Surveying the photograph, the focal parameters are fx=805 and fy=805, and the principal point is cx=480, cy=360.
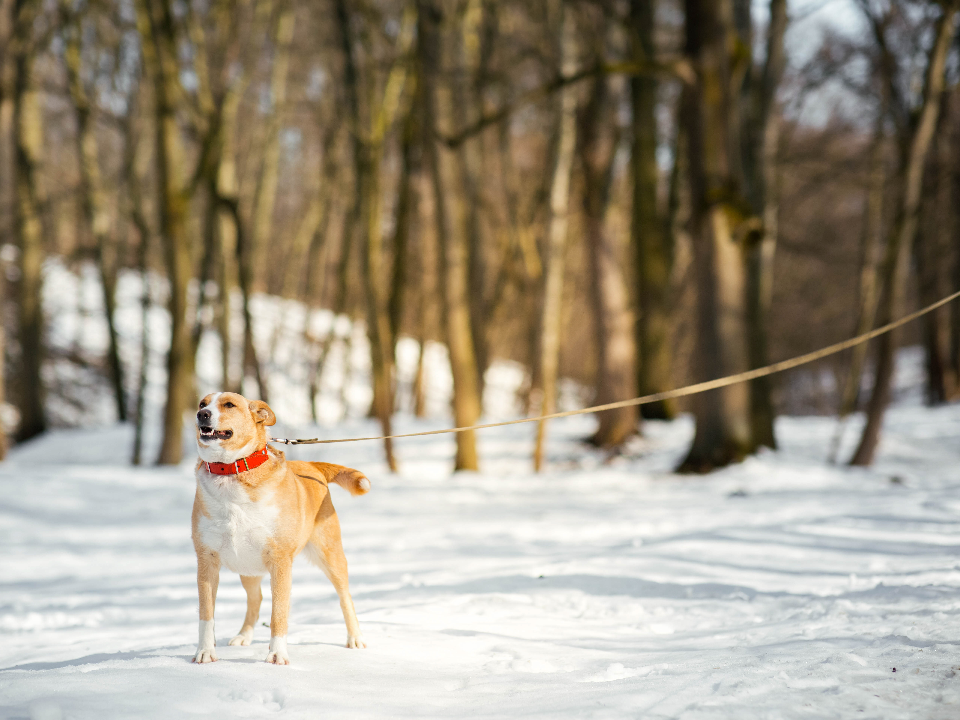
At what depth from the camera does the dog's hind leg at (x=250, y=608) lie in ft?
11.9

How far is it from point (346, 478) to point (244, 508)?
60 cm

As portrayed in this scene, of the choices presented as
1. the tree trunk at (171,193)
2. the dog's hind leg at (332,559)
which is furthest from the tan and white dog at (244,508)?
the tree trunk at (171,193)

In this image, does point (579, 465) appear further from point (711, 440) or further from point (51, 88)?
point (51, 88)

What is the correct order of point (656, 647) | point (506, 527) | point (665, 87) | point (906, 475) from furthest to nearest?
point (665, 87) < point (906, 475) < point (506, 527) < point (656, 647)

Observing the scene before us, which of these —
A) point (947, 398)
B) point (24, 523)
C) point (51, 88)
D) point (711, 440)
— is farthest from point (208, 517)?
point (947, 398)

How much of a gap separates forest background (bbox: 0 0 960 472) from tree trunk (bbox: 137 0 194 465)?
33 mm

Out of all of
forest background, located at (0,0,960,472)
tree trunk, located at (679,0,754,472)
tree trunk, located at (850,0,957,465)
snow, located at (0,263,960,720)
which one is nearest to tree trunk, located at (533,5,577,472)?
forest background, located at (0,0,960,472)

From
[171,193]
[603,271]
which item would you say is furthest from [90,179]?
[603,271]

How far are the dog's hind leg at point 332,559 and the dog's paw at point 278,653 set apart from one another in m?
0.33

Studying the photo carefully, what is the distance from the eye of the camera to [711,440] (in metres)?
9.56

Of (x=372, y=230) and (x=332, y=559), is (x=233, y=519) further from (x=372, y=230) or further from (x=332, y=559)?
(x=372, y=230)

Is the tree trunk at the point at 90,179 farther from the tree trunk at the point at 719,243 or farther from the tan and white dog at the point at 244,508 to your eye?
the tan and white dog at the point at 244,508

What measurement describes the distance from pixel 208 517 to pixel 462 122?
9.35 m

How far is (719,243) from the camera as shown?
952cm
